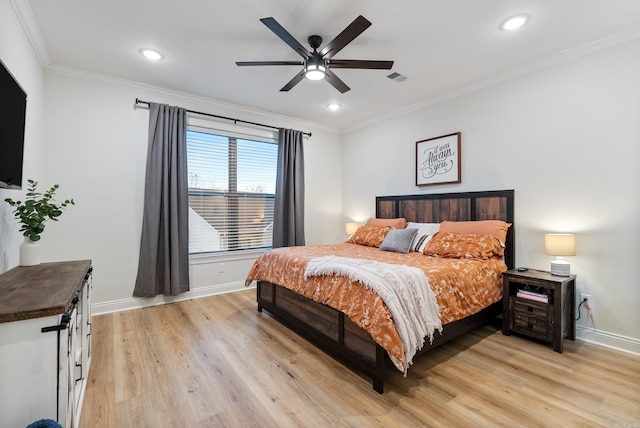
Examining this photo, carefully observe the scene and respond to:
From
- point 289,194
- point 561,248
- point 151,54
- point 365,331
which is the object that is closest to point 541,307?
point 561,248

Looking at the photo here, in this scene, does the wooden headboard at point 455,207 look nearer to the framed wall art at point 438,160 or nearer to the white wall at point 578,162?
the white wall at point 578,162

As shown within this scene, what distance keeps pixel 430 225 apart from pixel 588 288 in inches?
62.5

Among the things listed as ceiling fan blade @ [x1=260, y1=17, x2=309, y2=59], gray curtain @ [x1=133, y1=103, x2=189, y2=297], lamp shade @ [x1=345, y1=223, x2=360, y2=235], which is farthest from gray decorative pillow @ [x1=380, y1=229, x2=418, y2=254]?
gray curtain @ [x1=133, y1=103, x2=189, y2=297]

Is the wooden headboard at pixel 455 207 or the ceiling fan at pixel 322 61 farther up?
the ceiling fan at pixel 322 61

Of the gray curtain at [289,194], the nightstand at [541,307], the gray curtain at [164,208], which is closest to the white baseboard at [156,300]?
the gray curtain at [164,208]

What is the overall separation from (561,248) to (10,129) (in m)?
4.19

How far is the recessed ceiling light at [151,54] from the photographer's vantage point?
278 centimetres

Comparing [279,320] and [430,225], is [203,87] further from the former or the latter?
[430,225]

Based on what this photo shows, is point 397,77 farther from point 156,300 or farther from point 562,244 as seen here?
point 156,300

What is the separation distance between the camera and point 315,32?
97.3 inches

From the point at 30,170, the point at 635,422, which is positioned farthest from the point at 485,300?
the point at 30,170

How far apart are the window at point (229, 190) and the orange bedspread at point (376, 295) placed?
3.81 feet

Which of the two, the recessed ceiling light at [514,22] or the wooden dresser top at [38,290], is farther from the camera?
the recessed ceiling light at [514,22]

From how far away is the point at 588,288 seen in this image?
2.66 m
